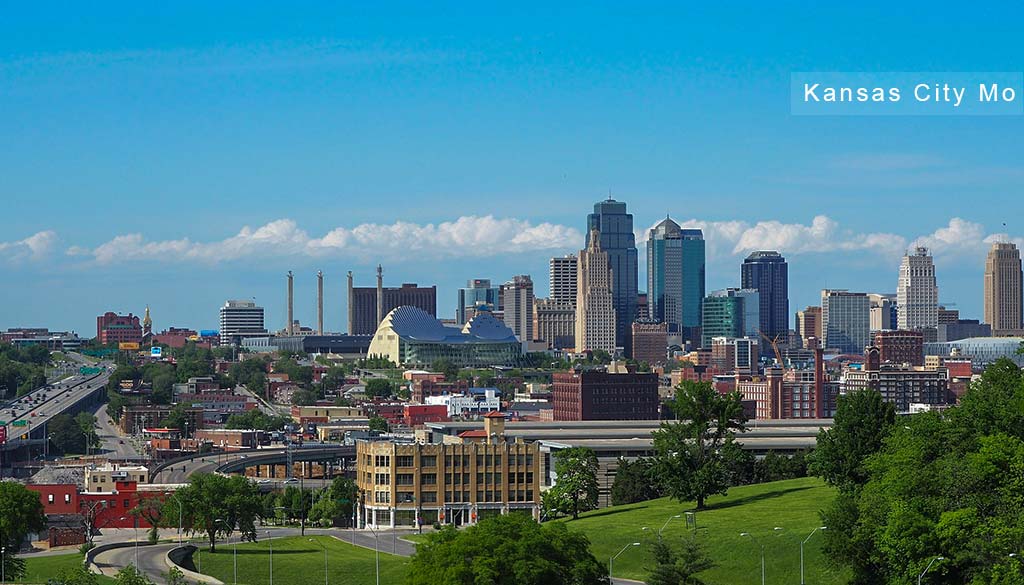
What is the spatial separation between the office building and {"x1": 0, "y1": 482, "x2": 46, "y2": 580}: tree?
80.1 feet

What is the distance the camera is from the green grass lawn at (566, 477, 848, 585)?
81.9 m

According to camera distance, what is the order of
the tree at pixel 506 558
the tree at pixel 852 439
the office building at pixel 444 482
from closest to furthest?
the tree at pixel 506 558 < the tree at pixel 852 439 < the office building at pixel 444 482

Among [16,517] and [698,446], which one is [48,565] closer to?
[16,517]

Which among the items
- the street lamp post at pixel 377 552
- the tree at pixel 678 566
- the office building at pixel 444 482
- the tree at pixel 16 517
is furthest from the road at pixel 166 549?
the tree at pixel 678 566

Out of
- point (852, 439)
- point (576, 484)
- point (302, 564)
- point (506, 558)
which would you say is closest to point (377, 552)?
point (302, 564)

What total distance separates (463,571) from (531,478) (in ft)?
164

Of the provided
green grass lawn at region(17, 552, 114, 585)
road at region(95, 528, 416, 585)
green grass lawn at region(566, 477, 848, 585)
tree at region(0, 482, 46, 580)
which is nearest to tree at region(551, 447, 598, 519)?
green grass lawn at region(566, 477, 848, 585)

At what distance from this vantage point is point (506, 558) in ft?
229

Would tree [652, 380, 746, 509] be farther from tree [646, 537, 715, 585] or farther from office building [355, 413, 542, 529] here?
tree [646, 537, 715, 585]

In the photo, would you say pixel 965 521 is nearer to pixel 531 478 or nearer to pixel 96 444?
pixel 531 478

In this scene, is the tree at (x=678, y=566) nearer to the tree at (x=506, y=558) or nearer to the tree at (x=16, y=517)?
the tree at (x=506, y=558)

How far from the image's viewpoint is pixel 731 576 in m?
82.2

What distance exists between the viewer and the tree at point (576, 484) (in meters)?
109

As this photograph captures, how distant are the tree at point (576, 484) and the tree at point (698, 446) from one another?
585 centimetres
